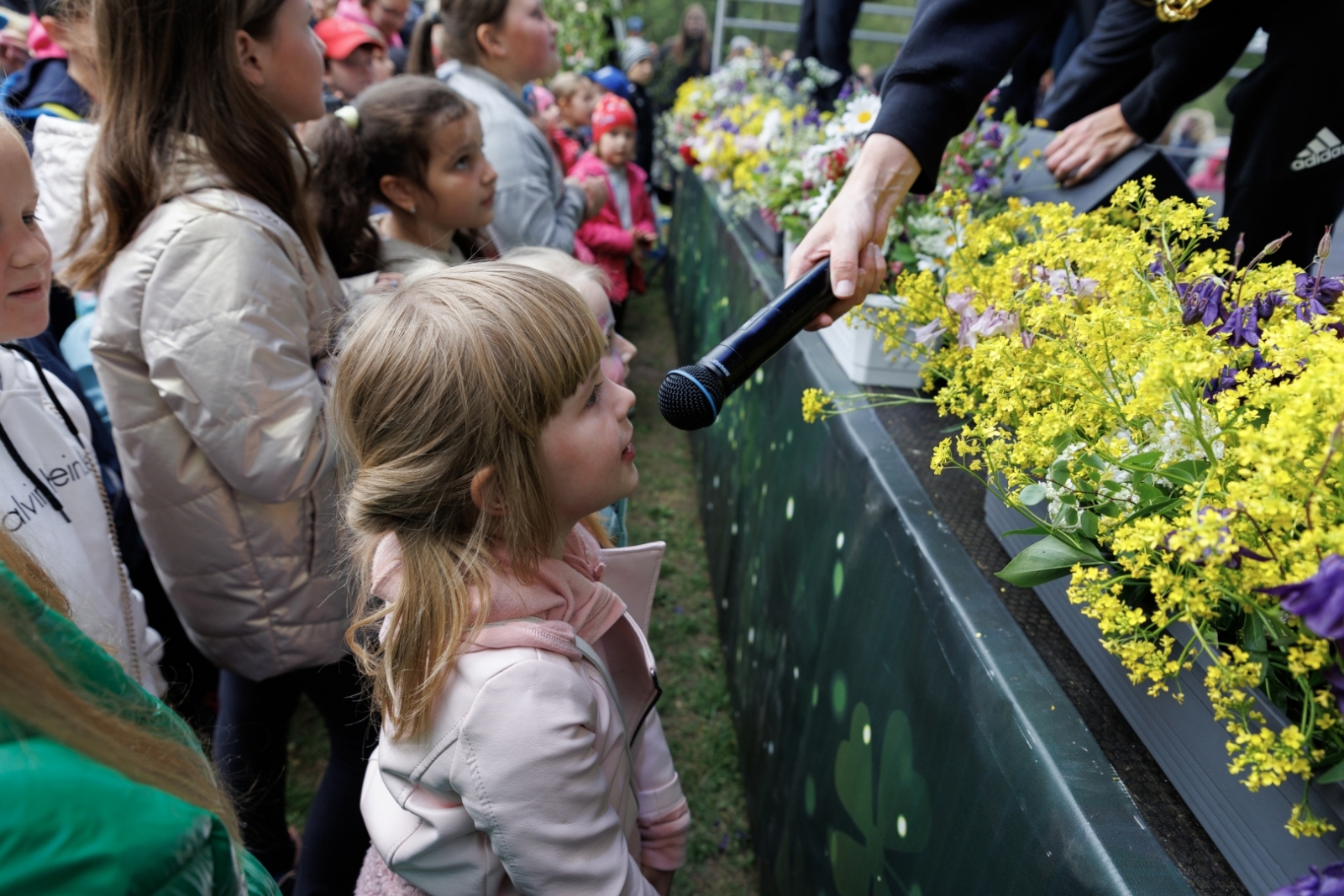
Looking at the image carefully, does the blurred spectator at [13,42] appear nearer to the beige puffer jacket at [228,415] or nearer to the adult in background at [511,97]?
the adult in background at [511,97]

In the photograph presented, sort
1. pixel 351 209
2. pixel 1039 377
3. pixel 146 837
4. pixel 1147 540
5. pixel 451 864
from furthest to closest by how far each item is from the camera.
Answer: pixel 351 209 → pixel 451 864 → pixel 1039 377 → pixel 1147 540 → pixel 146 837

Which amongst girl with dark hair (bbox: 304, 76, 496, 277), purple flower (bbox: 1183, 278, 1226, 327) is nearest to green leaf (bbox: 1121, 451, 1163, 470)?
purple flower (bbox: 1183, 278, 1226, 327)

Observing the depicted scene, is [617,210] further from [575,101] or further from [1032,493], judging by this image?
[1032,493]

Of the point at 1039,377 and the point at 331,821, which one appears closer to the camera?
the point at 1039,377

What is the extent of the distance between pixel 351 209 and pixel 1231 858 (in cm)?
229

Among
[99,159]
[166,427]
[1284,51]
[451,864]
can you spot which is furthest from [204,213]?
[1284,51]

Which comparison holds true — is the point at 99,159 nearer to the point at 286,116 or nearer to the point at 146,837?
the point at 286,116

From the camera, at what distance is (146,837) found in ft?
2.15

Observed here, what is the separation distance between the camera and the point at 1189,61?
2016mm

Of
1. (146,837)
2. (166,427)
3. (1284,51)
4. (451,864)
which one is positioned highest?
(1284,51)

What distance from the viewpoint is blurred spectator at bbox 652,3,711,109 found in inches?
401

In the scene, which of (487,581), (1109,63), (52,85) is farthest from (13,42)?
(1109,63)

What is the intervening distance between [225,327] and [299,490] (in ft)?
1.11

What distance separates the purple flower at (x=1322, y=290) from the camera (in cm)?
104
